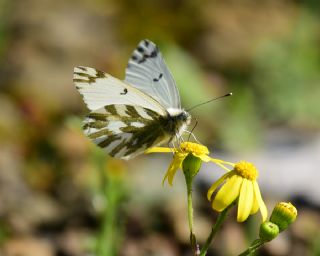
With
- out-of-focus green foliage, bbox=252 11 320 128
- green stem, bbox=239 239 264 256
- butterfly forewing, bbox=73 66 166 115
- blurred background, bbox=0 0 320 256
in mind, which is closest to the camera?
green stem, bbox=239 239 264 256

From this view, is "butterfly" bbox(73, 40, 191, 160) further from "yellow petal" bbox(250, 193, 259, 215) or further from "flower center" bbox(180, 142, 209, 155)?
"yellow petal" bbox(250, 193, 259, 215)

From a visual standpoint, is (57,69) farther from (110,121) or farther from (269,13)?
(110,121)

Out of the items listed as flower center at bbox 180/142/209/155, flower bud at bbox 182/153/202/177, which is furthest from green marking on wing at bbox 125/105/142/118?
flower bud at bbox 182/153/202/177

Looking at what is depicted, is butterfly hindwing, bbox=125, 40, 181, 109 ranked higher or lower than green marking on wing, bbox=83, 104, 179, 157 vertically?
higher

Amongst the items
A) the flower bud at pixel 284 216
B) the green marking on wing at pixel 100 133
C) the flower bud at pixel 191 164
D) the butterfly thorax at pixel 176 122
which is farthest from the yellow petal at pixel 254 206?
the green marking on wing at pixel 100 133

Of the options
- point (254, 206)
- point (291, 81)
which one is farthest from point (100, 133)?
point (291, 81)

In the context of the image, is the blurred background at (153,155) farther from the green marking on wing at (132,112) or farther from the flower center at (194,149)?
the flower center at (194,149)
